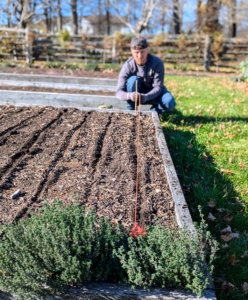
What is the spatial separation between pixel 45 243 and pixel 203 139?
11.7 feet

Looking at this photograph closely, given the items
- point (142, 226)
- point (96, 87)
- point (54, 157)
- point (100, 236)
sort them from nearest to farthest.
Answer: point (100, 236) < point (142, 226) < point (54, 157) < point (96, 87)

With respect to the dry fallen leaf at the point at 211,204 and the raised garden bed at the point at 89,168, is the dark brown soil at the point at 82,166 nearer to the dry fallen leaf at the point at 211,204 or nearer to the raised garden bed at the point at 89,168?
the raised garden bed at the point at 89,168

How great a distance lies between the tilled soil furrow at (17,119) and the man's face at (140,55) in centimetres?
156

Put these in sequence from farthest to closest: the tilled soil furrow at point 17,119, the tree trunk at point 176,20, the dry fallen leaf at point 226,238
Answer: the tree trunk at point 176,20 < the tilled soil furrow at point 17,119 < the dry fallen leaf at point 226,238

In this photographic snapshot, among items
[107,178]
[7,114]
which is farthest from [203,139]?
[7,114]

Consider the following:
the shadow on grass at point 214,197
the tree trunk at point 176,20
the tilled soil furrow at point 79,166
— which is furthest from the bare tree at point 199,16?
the tilled soil furrow at point 79,166

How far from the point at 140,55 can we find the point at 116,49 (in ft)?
42.0

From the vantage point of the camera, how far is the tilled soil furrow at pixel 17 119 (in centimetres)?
443

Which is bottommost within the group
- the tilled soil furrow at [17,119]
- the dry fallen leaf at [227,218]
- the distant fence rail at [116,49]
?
the dry fallen leaf at [227,218]

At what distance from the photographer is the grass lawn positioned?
2.54 m

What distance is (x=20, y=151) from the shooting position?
12.1 ft

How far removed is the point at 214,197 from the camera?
11.1 ft

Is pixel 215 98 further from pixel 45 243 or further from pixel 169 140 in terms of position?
pixel 45 243

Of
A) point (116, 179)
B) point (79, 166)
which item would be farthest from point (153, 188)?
point (79, 166)
